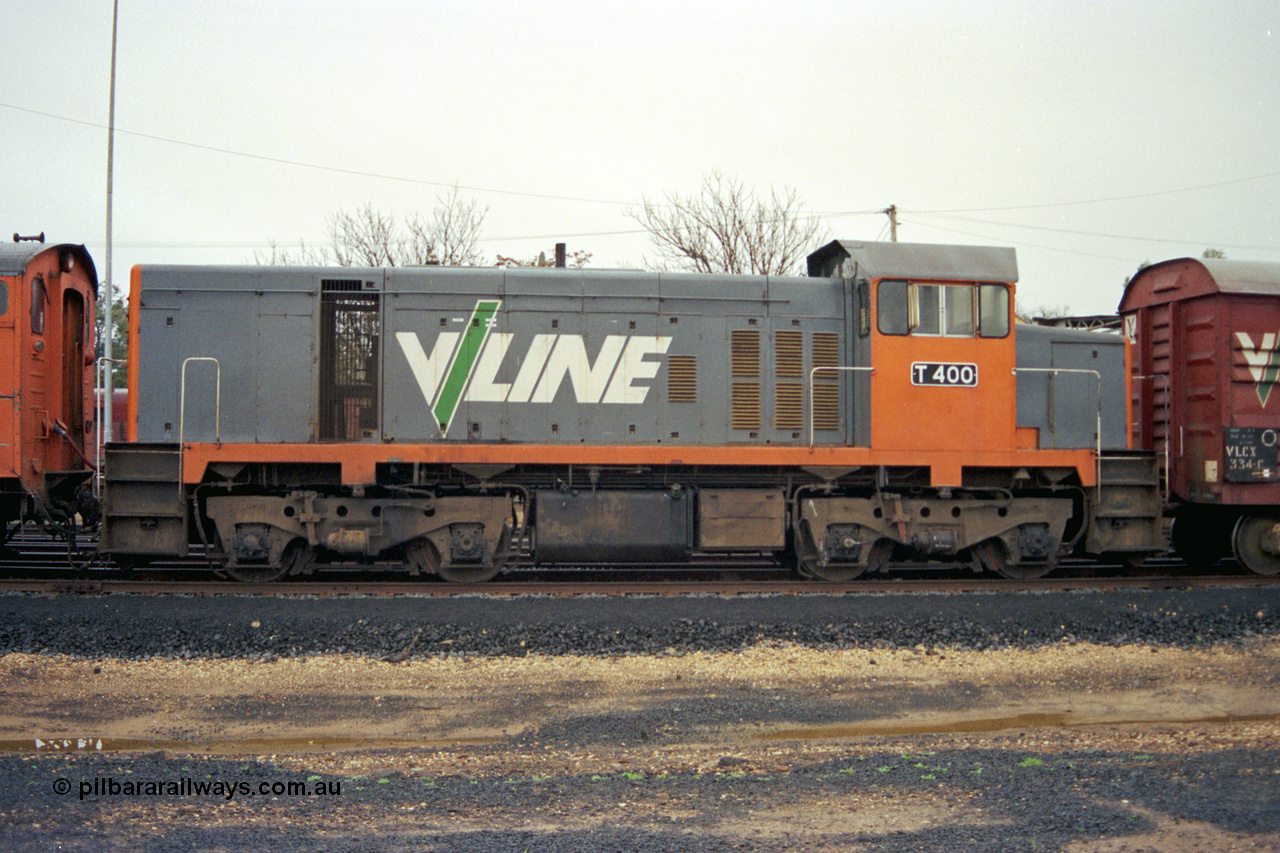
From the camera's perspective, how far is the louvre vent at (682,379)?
9633 millimetres

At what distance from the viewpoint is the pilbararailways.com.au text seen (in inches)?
159

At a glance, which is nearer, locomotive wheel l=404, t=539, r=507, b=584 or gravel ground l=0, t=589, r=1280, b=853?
gravel ground l=0, t=589, r=1280, b=853

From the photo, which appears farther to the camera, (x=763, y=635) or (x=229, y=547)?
(x=229, y=547)

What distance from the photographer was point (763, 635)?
7230 mm

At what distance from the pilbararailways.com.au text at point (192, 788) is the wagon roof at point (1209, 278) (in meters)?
10.9

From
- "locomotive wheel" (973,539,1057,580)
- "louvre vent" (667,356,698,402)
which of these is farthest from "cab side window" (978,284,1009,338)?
"louvre vent" (667,356,698,402)

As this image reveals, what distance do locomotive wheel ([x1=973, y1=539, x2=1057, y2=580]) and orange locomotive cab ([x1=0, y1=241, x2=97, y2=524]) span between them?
10.3 metres

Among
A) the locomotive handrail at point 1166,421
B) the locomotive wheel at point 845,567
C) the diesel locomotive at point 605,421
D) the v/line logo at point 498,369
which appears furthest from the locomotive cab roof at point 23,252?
the locomotive handrail at point 1166,421

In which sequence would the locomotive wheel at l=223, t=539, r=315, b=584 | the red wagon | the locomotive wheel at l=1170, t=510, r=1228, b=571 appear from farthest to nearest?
the locomotive wheel at l=1170, t=510, r=1228, b=571 < the red wagon < the locomotive wheel at l=223, t=539, r=315, b=584

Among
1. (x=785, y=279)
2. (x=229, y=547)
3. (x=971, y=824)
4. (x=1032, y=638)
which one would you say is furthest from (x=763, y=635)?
(x=229, y=547)

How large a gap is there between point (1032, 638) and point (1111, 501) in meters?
3.26

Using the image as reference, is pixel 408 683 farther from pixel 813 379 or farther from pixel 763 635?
pixel 813 379

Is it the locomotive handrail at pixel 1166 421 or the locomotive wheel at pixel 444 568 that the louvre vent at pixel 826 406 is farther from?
the locomotive handrail at pixel 1166 421

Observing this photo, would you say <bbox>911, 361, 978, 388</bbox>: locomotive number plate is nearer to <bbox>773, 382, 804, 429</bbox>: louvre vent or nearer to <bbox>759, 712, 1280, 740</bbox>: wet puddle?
<bbox>773, 382, 804, 429</bbox>: louvre vent
